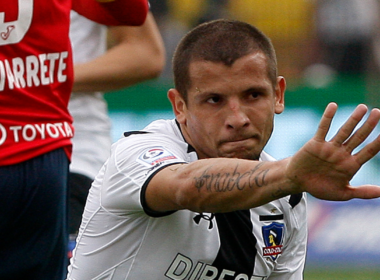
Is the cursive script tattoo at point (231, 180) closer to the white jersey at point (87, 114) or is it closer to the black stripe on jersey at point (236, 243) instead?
the black stripe on jersey at point (236, 243)

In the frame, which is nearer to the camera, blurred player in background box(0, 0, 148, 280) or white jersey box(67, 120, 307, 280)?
white jersey box(67, 120, 307, 280)


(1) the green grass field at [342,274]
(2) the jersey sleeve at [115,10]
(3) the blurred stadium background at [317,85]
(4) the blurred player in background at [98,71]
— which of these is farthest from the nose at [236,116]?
(3) the blurred stadium background at [317,85]

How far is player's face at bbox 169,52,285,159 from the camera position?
9.91ft

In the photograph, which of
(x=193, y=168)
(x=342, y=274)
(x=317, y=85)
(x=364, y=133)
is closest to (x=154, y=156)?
(x=193, y=168)

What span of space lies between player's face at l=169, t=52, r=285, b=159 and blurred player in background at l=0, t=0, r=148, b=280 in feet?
2.12

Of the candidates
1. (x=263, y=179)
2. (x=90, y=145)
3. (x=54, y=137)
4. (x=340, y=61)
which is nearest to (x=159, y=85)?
(x=340, y=61)

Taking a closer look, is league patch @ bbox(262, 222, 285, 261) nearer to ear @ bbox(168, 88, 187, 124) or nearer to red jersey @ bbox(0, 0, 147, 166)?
ear @ bbox(168, 88, 187, 124)

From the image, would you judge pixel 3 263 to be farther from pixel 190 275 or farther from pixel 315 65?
pixel 315 65

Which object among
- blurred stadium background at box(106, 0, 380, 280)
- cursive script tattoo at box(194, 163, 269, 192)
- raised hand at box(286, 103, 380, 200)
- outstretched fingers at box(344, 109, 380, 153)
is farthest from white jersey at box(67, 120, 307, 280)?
blurred stadium background at box(106, 0, 380, 280)

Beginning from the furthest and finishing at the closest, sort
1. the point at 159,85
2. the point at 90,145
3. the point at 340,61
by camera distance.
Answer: the point at 340,61 → the point at 159,85 → the point at 90,145

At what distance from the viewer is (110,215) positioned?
316cm

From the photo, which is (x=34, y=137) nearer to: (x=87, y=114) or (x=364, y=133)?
(x=87, y=114)

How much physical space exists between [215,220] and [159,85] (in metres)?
6.12

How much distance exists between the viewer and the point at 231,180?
2543mm
